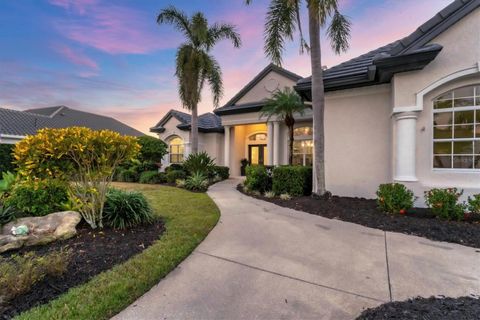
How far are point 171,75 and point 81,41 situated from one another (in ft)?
18.7

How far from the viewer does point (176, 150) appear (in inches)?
815

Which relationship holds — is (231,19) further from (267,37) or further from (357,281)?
(357,281)

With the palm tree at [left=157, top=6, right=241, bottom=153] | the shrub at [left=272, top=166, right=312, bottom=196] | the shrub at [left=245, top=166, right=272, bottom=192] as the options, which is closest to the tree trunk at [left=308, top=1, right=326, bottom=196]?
the shrub at [left=272, top=166, right=312, bottom=196]

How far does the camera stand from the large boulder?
407cm

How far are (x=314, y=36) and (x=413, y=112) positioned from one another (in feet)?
13.6

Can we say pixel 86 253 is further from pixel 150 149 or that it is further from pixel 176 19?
pixel 176 19

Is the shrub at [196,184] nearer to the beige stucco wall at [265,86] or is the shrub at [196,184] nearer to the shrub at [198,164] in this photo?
the shrub at [198,164]

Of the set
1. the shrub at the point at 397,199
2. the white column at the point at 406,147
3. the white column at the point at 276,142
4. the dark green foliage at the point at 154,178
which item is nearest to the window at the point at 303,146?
the white column at the point at 276,142

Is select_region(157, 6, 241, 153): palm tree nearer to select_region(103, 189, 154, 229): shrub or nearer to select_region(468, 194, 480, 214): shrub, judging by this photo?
select_region(103, 189, 154, 229): shrub

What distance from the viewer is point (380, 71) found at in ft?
24.4

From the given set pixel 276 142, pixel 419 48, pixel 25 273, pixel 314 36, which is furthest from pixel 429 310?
pixel 276 142

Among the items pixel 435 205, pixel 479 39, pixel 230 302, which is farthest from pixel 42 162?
pixel 479 39

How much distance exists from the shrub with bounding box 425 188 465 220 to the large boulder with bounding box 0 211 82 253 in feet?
27.3

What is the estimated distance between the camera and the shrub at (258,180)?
10.5 metres
